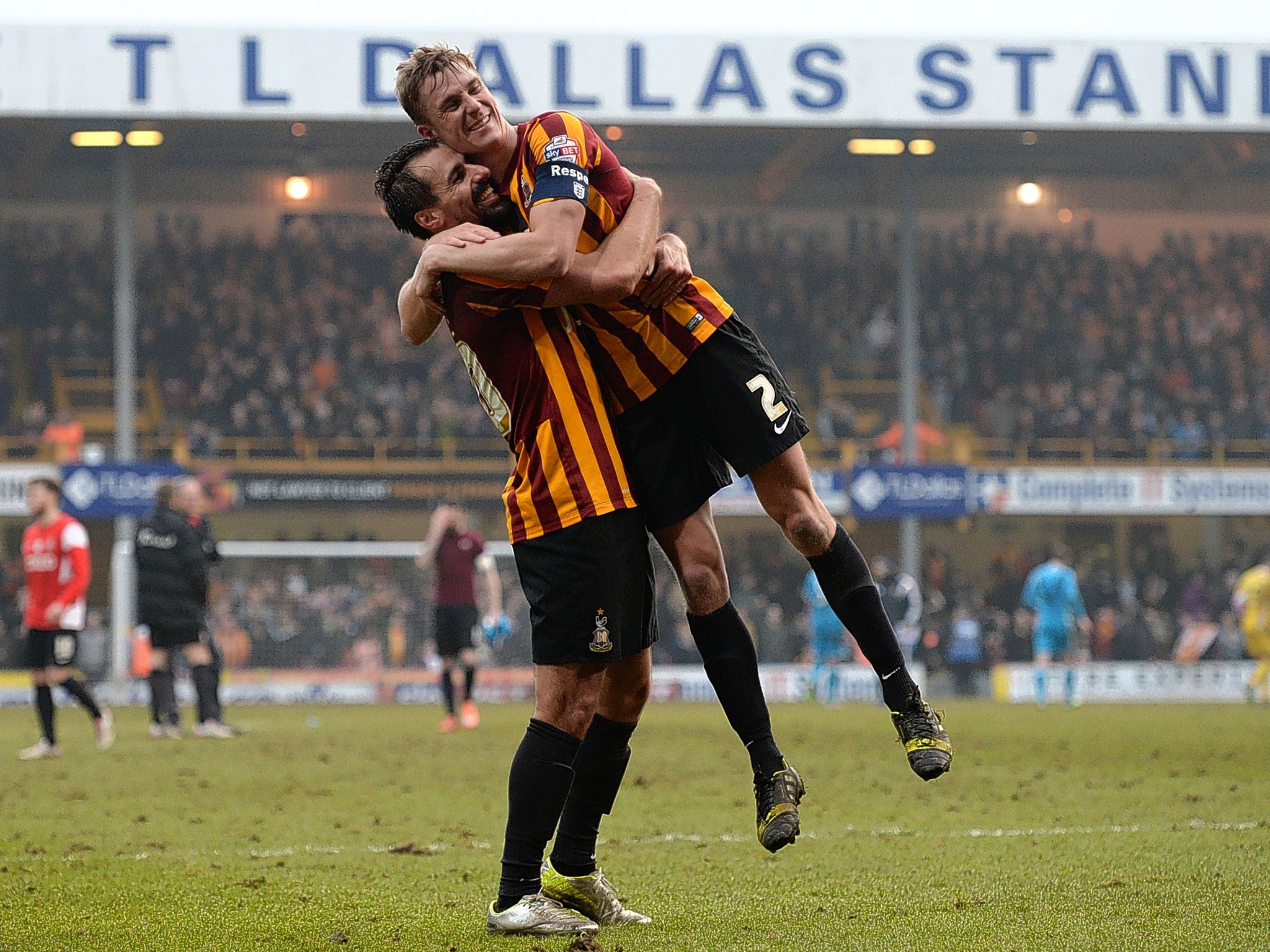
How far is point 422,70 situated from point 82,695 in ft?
29.8

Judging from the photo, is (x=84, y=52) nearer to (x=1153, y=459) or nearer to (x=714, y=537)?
(x=1153, y=459)

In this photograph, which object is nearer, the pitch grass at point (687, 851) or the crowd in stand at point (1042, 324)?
the pitch grass at point (687, 851)

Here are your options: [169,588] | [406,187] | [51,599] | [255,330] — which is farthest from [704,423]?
[255,330]

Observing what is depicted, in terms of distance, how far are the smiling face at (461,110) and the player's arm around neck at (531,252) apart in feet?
0.86

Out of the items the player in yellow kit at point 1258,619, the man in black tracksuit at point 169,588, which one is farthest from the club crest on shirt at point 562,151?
the player in yellow kit at point 1258,619

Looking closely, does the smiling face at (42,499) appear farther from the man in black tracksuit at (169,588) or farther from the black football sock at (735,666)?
the black football sock at (735,666)

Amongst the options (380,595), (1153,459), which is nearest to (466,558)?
(380,595)

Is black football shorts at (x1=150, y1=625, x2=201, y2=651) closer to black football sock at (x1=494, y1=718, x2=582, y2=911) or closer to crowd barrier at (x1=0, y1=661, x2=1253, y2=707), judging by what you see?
crowd barrier at (x1=0, y1=661, x2=1253, y2=707)

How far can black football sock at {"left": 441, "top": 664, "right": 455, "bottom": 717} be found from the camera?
14312mm

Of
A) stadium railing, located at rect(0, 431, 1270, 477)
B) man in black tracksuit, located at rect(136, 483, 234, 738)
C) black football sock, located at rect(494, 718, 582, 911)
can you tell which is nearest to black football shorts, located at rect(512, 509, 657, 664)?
black football sock, located at rect(494, 718, 582, 911)

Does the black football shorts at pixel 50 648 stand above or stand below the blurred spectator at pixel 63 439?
below

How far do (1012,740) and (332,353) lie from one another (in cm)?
1759

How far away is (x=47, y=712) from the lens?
11.7 m

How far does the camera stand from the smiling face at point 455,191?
415cm
